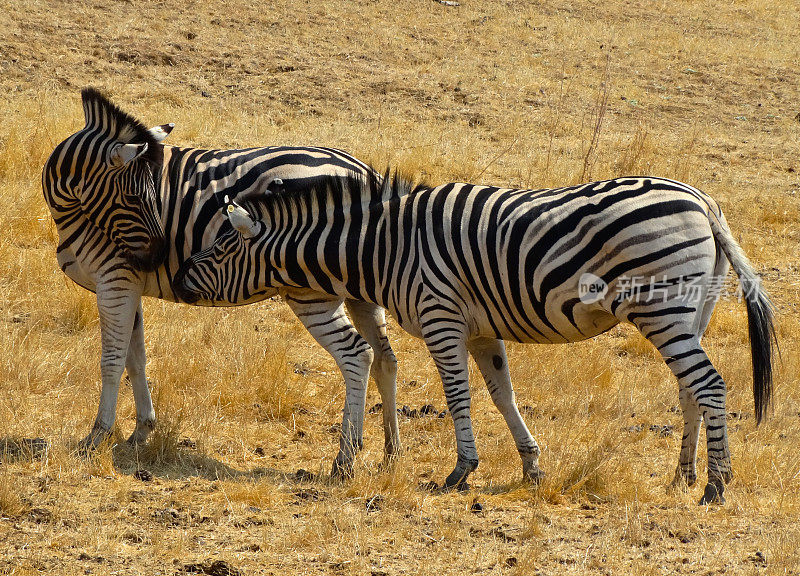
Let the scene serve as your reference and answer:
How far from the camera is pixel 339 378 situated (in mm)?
8312

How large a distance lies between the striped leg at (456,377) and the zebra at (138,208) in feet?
2.35

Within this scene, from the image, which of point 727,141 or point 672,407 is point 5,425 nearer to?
point 672,407

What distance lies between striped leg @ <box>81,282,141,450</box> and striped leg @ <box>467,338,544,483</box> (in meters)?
2.52

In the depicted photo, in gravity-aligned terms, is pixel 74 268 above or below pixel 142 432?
above

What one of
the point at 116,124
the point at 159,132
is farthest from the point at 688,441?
the point at 116,124

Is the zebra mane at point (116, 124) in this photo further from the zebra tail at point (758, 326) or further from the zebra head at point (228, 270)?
the zebra tail at point (758, 326)

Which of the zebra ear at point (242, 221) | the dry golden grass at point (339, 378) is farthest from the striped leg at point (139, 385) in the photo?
the zebra ear at point (242, 221)

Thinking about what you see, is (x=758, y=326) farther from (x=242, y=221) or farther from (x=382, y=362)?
(x=242, y=221)

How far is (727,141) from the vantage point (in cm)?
1616

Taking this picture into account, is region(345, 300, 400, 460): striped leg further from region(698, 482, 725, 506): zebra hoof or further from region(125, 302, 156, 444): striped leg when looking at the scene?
region(698, 482, 725, 506): zebra hoof

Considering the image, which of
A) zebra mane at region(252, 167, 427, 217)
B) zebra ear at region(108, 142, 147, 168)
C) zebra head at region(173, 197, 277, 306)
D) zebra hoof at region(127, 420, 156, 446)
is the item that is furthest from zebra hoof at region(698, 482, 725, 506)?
zebra ear at region(108, 142, 147, 168)

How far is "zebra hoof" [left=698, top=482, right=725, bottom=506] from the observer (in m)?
5.61

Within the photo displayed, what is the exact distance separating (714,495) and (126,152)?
4.60 metres

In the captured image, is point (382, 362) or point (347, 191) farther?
point (382, 362)
